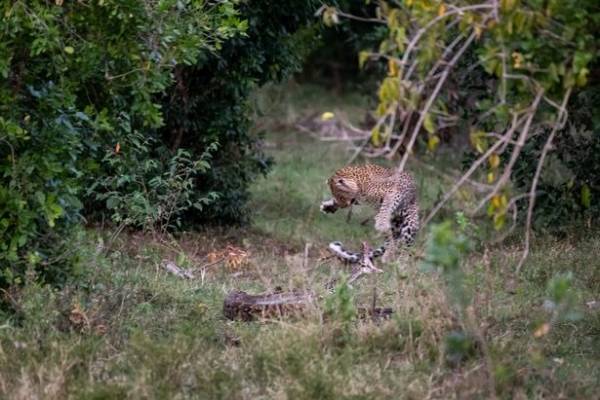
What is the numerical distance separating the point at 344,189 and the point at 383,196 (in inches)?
17.9

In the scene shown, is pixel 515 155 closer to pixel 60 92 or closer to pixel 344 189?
pixel 60 92

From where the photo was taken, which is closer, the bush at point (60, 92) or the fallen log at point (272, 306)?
the bush at point (60, 92)

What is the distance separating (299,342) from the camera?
6.47 m

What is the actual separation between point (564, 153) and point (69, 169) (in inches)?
233

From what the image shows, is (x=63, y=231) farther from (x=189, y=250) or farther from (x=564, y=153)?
(x=564, y=153)

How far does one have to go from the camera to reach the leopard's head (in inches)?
453

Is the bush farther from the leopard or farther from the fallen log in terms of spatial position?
the leopard

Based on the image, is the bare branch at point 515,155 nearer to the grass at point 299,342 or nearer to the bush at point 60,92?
the grass at point 299,342

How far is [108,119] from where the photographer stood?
732 centimetres

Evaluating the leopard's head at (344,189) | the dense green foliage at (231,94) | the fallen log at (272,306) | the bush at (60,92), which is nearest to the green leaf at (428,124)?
the fallen log at (272,306)

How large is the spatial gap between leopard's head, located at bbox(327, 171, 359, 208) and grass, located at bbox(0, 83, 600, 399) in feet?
9.25

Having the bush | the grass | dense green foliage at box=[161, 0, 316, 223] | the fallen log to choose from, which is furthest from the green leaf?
dense green foliage at box=[161, 0, 316, 223]

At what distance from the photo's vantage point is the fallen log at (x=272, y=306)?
723cm

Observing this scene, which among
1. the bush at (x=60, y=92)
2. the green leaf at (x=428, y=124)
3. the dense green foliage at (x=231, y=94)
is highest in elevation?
the green leaf at (x=428, y=124)
